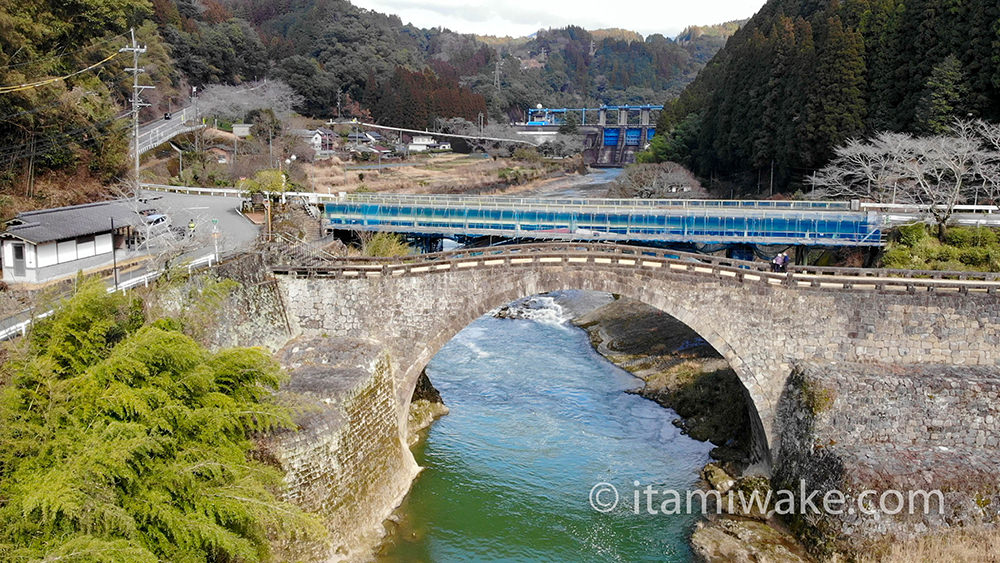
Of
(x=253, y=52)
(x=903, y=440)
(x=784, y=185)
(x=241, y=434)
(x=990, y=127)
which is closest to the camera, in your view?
(x=241, y=434)

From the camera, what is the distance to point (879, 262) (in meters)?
33.6

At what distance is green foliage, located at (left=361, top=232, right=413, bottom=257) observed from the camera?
35.4 m

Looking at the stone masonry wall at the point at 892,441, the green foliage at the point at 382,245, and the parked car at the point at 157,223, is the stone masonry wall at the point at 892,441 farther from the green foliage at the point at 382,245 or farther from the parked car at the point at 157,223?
the parked car at the point at 157,223

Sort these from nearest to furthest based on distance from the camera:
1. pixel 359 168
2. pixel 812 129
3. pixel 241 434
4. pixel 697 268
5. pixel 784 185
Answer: pixel 241 434
pixel 697 268
pixel 812 129
pixel 784 185
pixel 359 168

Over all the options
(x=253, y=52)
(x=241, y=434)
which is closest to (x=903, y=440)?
(x=241, y=434)

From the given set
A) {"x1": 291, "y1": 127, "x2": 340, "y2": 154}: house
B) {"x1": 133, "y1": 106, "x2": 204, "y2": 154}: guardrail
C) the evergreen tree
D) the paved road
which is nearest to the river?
the paved road

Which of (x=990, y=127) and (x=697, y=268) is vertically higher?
(x=990, y=127)

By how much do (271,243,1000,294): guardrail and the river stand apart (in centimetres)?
656

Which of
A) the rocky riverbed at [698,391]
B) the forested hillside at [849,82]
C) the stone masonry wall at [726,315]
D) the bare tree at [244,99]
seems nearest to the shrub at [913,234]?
the rocky riverbed at [698,391]

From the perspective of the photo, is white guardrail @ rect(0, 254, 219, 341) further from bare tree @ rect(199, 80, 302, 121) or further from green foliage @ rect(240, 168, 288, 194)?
bare tree @ rect(199, 80, 302, 121)

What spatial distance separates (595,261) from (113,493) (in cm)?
1482

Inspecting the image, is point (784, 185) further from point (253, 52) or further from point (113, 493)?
point (253, 52)

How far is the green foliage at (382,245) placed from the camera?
35438 millimetres

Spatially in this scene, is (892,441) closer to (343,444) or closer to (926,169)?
(343,444)
